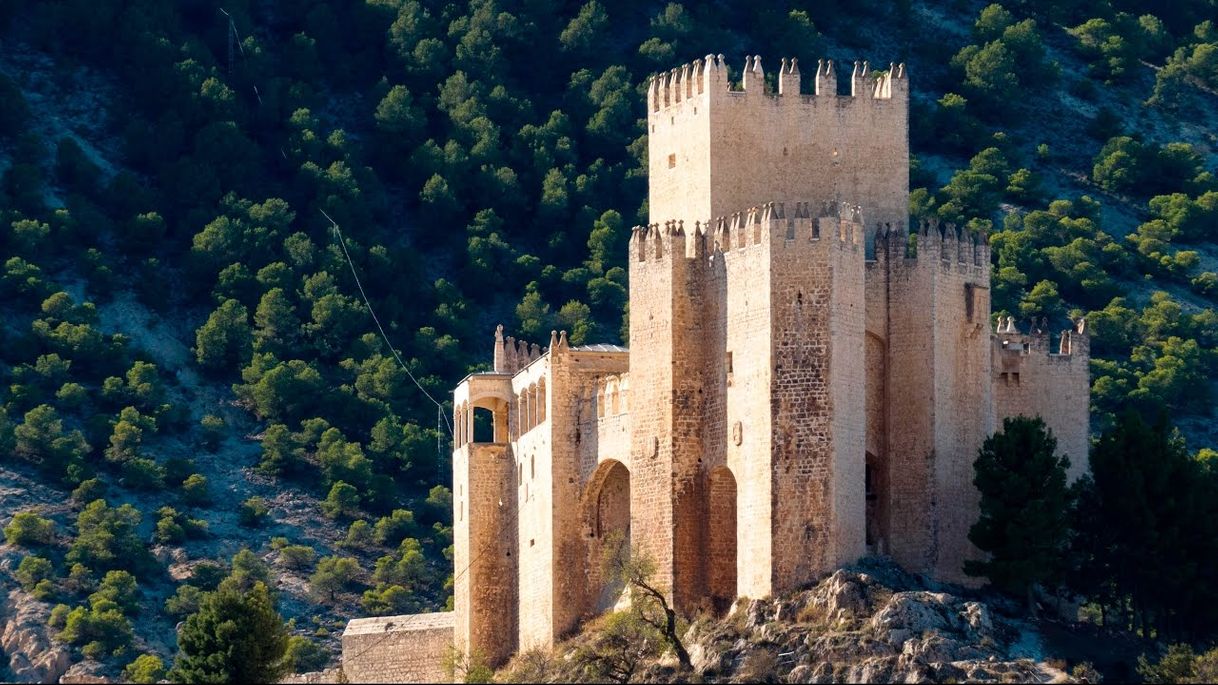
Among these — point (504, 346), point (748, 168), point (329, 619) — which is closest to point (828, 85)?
point (748, 168)

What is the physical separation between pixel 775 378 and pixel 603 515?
28.1ft

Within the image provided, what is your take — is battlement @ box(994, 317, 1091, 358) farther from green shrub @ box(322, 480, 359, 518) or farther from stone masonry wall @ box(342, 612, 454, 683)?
green shrub @ box(322, 480, 359, 518)

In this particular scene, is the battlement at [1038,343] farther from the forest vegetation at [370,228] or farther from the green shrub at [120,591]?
the green shrub at [120,591]

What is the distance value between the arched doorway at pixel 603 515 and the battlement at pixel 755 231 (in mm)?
5112

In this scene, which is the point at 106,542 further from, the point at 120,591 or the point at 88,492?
the point at 88,492

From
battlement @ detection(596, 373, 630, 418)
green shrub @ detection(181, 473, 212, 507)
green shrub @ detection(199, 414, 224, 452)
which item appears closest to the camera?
battlement @ detection(596, 373, 630, 418)

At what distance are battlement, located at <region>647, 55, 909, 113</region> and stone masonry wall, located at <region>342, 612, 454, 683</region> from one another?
13.9 metres

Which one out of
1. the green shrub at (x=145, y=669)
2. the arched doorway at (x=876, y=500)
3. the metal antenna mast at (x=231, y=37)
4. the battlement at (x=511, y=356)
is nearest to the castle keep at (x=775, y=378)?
the arched doorway at (x=876, y=500)

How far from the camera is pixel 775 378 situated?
71938 millimetres

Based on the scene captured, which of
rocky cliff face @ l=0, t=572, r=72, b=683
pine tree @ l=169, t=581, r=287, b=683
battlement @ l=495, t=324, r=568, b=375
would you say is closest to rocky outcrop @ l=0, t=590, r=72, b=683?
rocky cliff face @ l=0, t=572, r=72, b=683

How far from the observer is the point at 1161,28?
415 feet

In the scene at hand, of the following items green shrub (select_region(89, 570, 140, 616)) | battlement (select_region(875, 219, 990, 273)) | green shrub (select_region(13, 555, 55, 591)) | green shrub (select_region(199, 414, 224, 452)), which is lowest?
green shrub (select_region(89, 570, 140, 616))

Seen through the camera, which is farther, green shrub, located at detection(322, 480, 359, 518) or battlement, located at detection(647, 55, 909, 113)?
green shrub, located at detection(322, 480, 359, 518)

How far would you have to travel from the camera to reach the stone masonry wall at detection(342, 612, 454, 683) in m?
82.8
